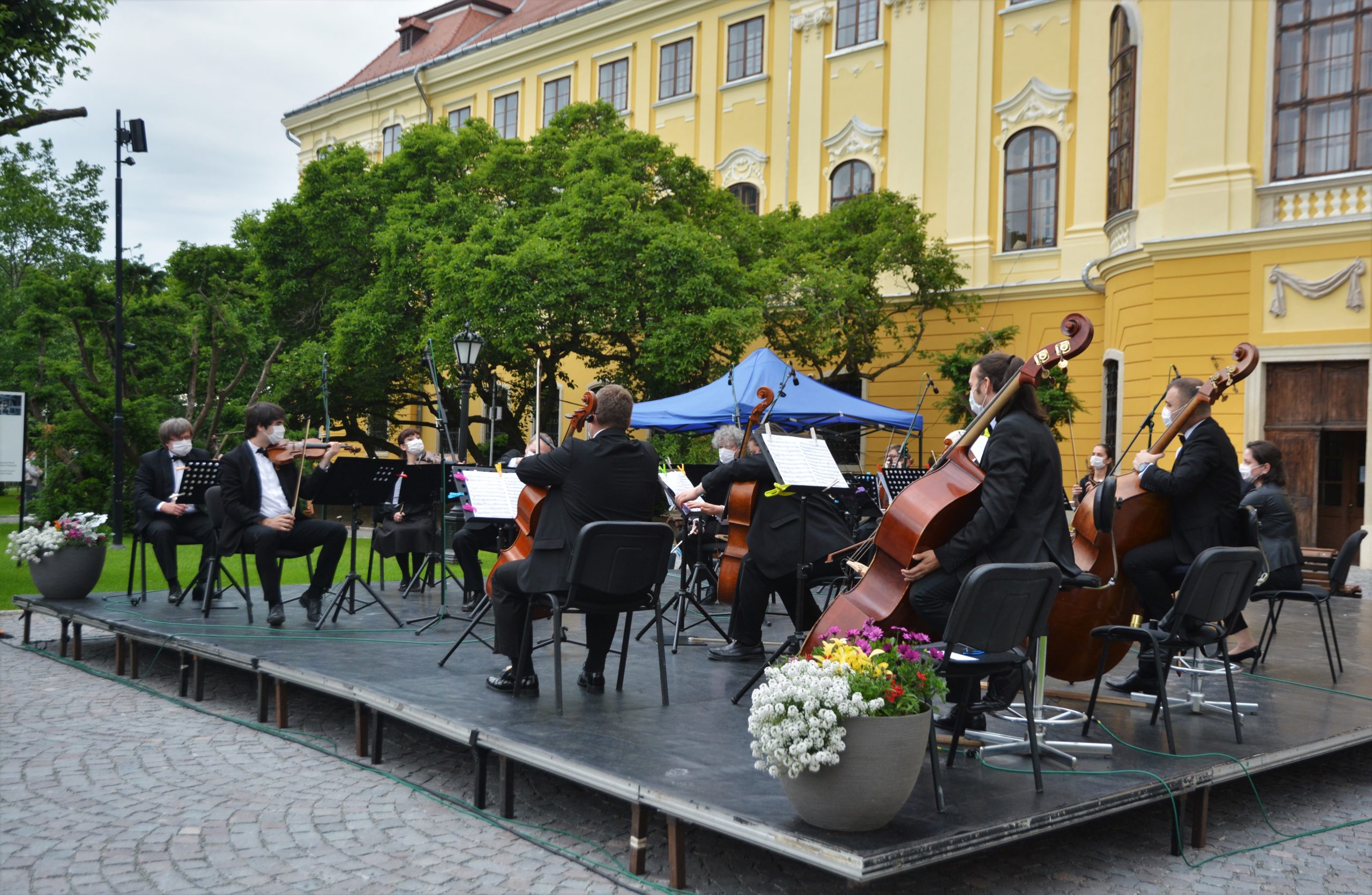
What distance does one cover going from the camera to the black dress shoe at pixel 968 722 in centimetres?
507

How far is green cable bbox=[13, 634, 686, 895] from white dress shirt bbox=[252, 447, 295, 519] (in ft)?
3.84

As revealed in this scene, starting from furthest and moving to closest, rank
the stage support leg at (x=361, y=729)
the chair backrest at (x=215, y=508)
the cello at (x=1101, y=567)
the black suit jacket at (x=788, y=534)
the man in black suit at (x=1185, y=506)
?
the chair backrest at (x=215, y=508) → the black suit jacket at (x=788, y=534) → the man in black suit at (x=1185, y=506) → the stage support leg at (x=361, y=729) → the cello at (x=1101, y=567)

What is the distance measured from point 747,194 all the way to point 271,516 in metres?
19.1

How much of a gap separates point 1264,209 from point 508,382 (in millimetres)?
14609

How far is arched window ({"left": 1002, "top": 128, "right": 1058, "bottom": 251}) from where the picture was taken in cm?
2111

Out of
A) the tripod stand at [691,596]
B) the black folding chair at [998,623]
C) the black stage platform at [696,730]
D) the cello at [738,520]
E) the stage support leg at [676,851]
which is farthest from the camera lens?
the tripod stand at [691,596]

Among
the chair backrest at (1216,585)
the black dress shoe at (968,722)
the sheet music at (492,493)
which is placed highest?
the sheet music at (492,493)

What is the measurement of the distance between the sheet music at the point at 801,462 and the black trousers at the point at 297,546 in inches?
125

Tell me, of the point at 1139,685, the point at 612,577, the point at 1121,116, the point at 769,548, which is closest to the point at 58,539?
the point at 612,577

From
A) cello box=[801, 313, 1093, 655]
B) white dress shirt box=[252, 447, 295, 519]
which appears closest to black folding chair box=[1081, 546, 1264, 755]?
cello box=[801, 313, 1093, 655]

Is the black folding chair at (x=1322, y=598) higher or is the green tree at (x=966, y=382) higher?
the green tree at (x=966, y=382)

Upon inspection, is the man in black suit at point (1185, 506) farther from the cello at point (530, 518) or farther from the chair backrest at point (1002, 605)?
the cello at point (530, 518)

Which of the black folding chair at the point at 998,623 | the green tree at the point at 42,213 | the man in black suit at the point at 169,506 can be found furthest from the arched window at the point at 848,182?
the green tree at the point at 42,213

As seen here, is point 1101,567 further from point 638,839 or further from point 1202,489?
point 638,839
